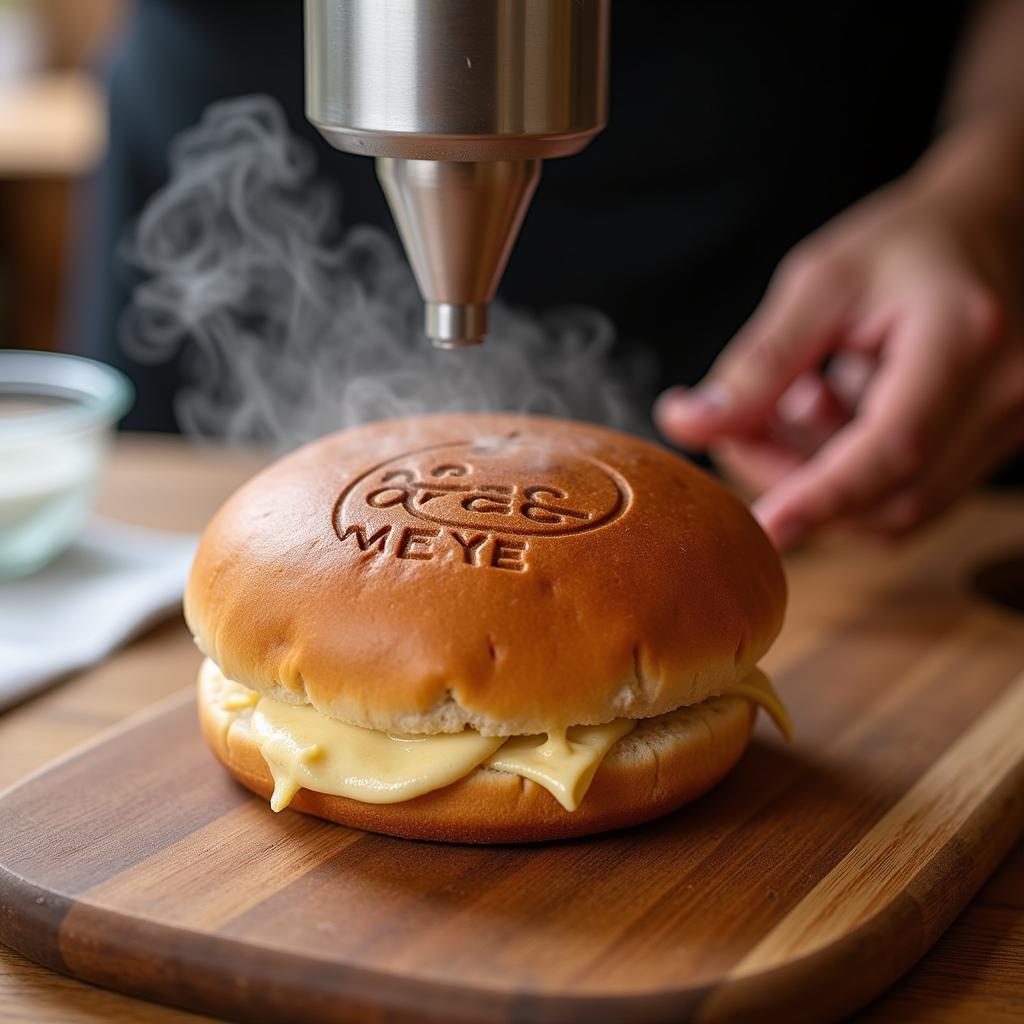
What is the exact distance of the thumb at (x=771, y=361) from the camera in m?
1.84

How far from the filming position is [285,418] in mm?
1752

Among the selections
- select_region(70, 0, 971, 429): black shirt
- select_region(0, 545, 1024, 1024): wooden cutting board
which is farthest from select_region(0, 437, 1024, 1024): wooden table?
select_region(70, 0, 971, 429): black shirt

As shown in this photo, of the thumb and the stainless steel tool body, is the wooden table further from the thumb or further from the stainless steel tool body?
the stainless steel tool body

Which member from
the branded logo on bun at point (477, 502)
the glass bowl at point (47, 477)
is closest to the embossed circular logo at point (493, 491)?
the branded logo on bun at point (477, 502)

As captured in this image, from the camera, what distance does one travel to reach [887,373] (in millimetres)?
1833

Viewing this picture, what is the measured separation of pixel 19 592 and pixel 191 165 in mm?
763

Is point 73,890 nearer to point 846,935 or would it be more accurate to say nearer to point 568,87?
point 846,935

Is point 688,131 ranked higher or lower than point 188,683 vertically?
higher

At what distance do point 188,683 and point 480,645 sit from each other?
603 millimetres

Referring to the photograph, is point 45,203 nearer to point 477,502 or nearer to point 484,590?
point 477,502

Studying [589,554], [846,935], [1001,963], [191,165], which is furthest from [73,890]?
[191,165]

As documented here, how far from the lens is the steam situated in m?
1.75

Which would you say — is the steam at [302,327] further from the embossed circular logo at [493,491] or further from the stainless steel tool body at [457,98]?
the stainless steel tool body at [457,98]

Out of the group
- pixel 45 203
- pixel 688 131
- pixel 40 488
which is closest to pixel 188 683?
Result: pixel 40 488
